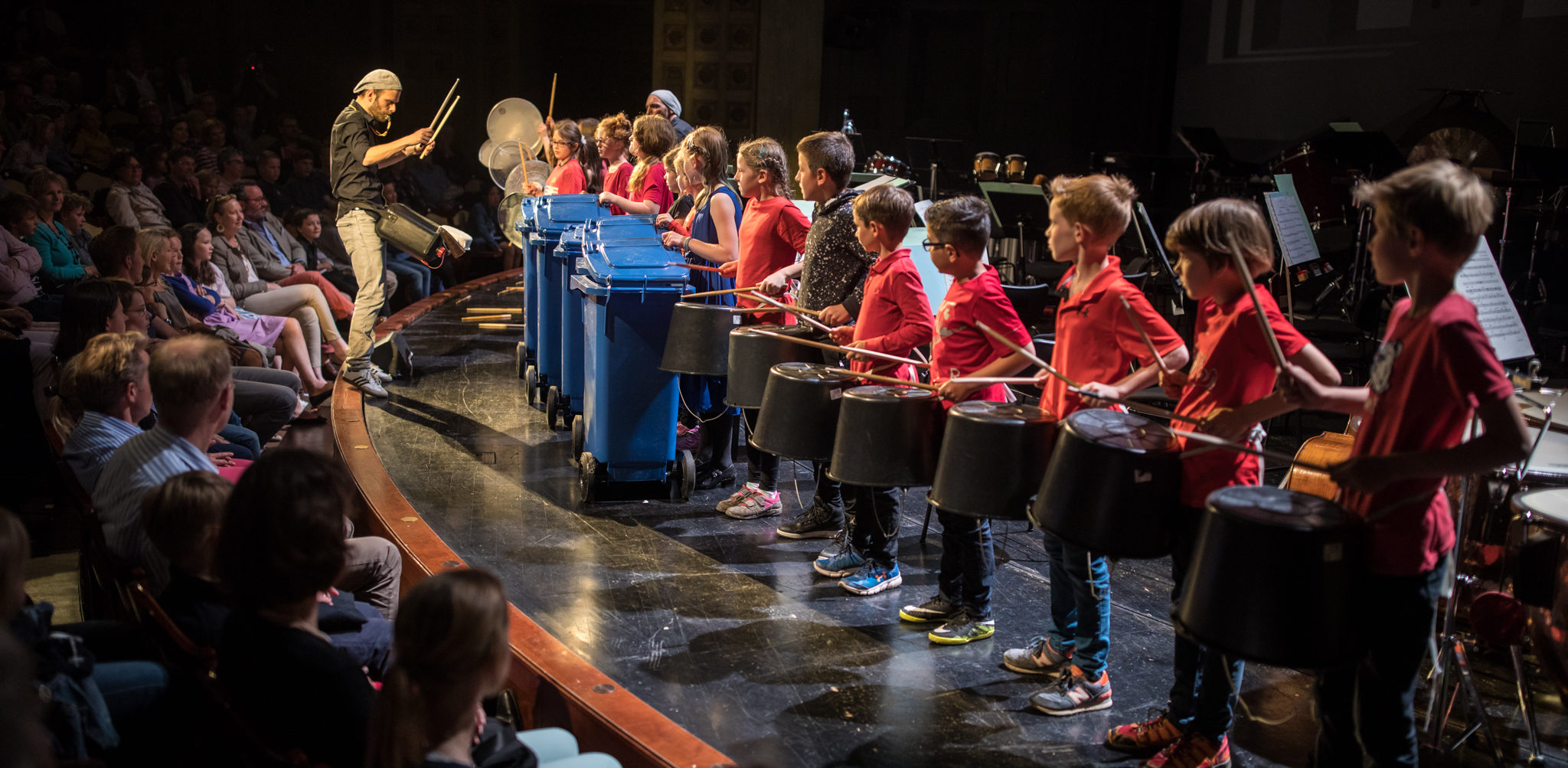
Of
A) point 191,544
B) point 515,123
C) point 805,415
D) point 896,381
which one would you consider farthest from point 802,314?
point 515,123

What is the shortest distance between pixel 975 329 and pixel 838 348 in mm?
387

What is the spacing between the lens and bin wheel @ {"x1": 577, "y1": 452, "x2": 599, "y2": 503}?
4.31m

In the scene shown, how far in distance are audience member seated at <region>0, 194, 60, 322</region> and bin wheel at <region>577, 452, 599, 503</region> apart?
3.07 m

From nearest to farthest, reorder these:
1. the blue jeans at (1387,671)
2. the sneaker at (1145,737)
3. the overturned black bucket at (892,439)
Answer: the blue jeans at (1387,671)
the sneaker at (1145,737)
the overturned black bucket at (892,439)

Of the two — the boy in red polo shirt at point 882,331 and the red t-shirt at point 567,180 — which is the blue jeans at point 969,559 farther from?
the red t-shirt at point 567,180

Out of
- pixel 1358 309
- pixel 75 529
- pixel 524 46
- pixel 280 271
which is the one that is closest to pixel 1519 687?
pixel 1358 309

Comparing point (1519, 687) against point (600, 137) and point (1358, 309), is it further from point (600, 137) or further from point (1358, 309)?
point (600, 137)

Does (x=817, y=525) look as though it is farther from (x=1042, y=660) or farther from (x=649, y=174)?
(x=649, y=174)

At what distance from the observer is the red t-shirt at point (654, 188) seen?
233 inches

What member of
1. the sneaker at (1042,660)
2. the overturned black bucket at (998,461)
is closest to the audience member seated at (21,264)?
the overturned black bucket at (998,461)

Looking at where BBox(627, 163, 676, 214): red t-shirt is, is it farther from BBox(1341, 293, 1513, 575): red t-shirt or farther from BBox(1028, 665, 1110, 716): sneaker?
BBox(1341, 293, 1513, 575): red t-shirt

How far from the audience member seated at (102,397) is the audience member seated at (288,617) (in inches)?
42.0

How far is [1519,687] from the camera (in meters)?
2.77

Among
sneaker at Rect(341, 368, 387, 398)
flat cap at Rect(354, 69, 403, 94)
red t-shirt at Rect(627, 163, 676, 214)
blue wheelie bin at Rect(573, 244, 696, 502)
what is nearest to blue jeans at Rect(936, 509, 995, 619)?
blue wheelie bin at Rect(573, 244, 696, 502)
